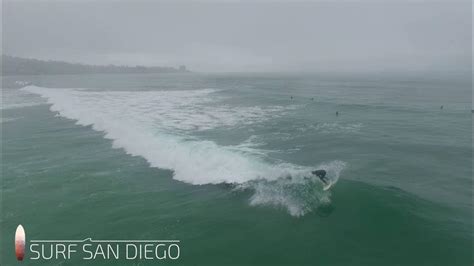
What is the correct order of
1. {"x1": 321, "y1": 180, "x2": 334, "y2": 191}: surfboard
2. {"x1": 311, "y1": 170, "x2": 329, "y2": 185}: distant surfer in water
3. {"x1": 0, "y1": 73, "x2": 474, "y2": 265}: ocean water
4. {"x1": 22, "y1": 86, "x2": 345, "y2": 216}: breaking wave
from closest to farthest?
{"x1": 0, "y1": 73, "x2": 474, "y2": 265}: ocean water → {"x1": 22, "y1": 86, "x2": 345, "y2": 216}: breaking wave → {"x1": 321, "y1": 180, "x2": 334, "y2": 191}: surfboard → {"x1": 311, "y1": 170, "x2": 329, "y2": 185}: distant surfer in water

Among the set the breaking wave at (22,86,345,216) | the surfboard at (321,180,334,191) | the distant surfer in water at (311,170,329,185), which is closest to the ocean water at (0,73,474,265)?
the breaking wave at (22,86,345,216)

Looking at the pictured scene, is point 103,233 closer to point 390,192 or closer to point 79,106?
point 390,192

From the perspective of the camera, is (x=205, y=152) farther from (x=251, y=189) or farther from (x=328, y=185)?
(x=328, y=185)

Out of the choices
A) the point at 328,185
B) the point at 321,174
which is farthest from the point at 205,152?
the point at 328,185

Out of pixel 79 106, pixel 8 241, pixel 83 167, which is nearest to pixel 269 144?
pixel 83 167

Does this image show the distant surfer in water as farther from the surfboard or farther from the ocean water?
the ocean water

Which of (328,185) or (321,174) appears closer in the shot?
(328,185)

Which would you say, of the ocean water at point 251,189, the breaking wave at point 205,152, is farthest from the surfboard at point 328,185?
the breaking wave at point 205,152
